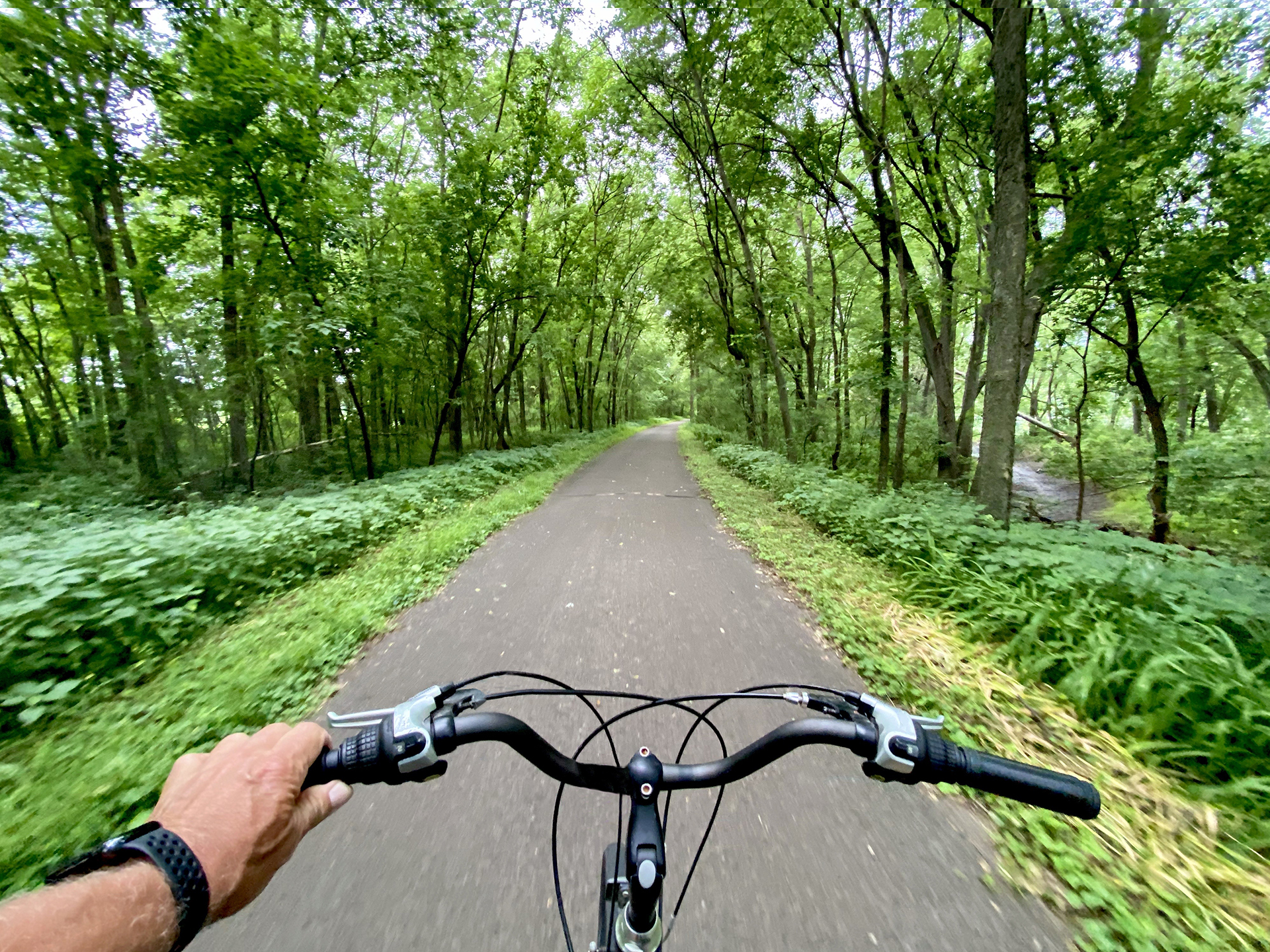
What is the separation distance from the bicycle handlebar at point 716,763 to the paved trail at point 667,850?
102 centimetres

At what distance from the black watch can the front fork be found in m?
0.78

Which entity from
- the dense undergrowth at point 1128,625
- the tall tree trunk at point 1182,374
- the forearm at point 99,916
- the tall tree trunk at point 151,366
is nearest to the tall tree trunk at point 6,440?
the tall tree trunk at point 151,366

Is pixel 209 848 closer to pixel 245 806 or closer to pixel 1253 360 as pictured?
pixel 245 806

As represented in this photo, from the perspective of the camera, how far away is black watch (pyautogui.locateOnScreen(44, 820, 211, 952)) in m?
0.83

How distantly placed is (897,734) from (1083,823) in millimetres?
1968

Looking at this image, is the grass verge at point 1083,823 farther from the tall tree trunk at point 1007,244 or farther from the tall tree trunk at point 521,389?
the tall tree trunk at point 521,389

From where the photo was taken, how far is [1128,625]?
314cm

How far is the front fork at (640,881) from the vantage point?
0.89 metres

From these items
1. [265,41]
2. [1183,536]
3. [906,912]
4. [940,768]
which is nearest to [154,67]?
[265,41]

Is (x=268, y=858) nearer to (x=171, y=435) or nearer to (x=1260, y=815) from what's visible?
(x=1260, y=815)

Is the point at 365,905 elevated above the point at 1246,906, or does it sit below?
above

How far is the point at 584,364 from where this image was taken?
2725 centimetres

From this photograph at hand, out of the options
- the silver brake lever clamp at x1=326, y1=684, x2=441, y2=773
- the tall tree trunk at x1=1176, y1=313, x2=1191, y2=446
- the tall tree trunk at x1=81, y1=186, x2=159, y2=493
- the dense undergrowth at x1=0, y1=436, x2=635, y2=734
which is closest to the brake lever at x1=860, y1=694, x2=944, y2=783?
the silver brake lever clamp at x1=326, y1=684, x2=441, y2=773

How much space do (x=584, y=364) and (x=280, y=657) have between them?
2528 cm
